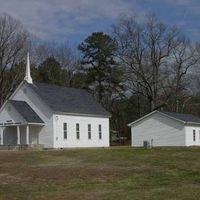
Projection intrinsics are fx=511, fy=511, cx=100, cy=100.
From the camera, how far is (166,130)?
57.1 metres

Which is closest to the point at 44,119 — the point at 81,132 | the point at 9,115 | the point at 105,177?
the point at 9,115

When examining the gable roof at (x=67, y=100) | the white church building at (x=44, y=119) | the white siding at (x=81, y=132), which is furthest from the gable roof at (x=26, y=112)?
the white siding at (x=81, y=132)

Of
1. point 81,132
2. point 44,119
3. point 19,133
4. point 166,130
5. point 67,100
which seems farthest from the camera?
point 166,130

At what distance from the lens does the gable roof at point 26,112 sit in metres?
50.4

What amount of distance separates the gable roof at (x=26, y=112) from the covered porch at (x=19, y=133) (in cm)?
50

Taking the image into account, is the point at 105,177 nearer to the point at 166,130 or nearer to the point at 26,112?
the point at 26,112

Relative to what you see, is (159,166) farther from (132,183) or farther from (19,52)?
(19,52)

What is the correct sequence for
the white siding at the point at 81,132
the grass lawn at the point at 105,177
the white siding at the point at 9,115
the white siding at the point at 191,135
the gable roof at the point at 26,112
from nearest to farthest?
the grass lawn at the point at 105,177 < the gable roof at the point at 26,112 < the white siding at the point at 9,115 < the white siding at the point at 81,132 < the white siding at the point at 191,135

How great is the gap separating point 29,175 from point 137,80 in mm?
56138

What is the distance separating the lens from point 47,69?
3349 inches

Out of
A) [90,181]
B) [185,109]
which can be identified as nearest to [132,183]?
[90,181]

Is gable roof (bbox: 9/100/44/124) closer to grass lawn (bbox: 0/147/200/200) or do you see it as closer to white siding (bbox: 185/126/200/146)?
white siding (bbox: 185/126/200/146)

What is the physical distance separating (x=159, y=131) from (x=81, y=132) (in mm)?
9187

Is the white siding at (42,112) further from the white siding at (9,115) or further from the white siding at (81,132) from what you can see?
the white siding at (9,115)
